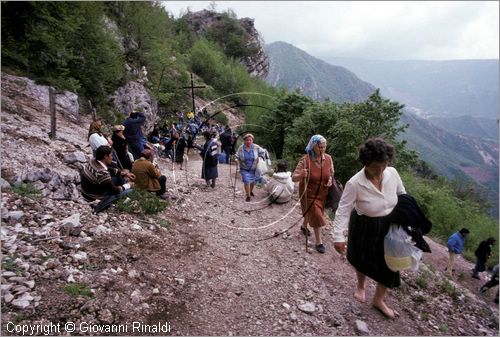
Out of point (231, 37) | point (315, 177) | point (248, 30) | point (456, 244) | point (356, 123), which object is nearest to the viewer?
point (315, 177)

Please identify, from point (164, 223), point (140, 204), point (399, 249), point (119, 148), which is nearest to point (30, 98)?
point (119, 148)

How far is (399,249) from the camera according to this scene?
336 centimetres

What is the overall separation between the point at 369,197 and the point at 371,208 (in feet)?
0.40

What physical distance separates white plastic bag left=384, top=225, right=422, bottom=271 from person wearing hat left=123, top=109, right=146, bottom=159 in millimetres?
6596

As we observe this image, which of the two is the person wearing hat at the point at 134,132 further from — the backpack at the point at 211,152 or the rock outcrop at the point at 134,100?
the rock outcrop at the point at 134,100

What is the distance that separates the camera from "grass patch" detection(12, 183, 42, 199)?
483 centimetres

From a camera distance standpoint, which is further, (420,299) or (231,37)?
(231,37)

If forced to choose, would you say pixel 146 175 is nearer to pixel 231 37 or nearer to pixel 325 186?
pixel 325 186

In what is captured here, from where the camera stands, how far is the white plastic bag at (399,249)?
3357 mm

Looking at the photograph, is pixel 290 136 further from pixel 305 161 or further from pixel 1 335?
pixel 1 335

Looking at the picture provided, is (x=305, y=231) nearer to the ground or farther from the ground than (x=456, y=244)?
farther from the ground

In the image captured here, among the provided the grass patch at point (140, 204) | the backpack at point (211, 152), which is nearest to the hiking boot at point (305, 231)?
the grass patch at point (140, 204)

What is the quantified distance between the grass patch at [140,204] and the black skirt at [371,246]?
3.60 m

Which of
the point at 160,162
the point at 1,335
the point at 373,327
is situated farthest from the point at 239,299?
the point at 160,162
